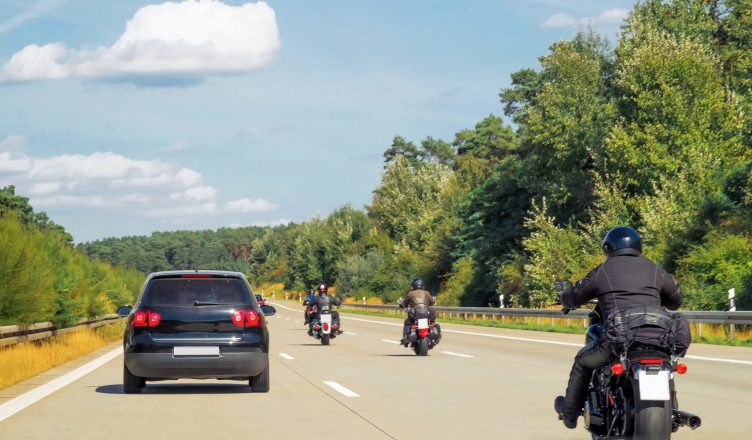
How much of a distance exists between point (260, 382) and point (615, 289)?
683 centimetres

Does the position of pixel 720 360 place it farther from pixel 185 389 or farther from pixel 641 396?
pixel 641 396

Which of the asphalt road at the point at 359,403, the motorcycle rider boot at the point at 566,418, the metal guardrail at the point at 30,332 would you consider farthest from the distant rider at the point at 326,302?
the motorcycle rider boot at the point at 566,418

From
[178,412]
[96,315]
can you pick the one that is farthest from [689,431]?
[96,315]

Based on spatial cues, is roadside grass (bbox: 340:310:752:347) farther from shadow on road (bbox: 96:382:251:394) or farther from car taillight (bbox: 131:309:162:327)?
car taillight (bbox: 131:309:162:327)

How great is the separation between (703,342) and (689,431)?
17.0m

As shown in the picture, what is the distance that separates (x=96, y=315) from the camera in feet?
102

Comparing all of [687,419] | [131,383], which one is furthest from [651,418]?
[131,383]

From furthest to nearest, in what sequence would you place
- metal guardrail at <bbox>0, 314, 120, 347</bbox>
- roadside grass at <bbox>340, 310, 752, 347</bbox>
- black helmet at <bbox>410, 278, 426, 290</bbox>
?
1. roadside grass at <bbox>340, 310, 752, 347</bbox>
2. black helmet at <bbox>410, 278, 426, 290</bbox>
3. metal guardrail at <bbox>0, 314, 120, 347</bbox>

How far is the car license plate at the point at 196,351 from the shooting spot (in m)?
13.2

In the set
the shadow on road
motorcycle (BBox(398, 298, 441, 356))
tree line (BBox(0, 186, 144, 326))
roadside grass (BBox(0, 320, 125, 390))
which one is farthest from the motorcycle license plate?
tree line (BBox(0, 186, 144, 326))

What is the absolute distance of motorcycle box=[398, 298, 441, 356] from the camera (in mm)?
21812

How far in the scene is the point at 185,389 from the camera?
14.5 m

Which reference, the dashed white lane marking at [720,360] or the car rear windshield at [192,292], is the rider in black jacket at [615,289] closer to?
the car rear windshield at [192,292]

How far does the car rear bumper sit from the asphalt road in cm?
29
